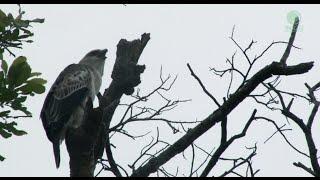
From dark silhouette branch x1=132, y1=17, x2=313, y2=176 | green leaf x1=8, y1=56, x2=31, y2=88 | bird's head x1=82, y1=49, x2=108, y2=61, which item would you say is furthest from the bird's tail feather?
green leaf x1=8, y1=56, x2=31, y2=88

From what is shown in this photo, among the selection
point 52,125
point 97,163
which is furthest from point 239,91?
point 52,125

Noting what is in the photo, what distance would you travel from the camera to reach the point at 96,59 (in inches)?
347

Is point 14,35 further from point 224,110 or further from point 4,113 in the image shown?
point 224,110

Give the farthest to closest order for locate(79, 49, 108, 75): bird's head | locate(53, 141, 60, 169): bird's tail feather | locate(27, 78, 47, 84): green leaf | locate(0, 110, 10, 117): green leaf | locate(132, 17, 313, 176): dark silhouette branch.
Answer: locate(79, 49, 108, 75): bird's head
locate(53, 141, 60, 169): bird's tail feather
locate(132, 17, 313, 176): dark silhouette branch
locate(27, 78, 47, 84): green leaf
locate(0, 110, 10, 117): green leaf

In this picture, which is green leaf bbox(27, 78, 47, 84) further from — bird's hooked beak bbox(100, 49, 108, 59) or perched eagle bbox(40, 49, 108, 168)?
bird's hooked beak bbox(100, 49, 108, 59)

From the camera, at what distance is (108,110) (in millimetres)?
4957

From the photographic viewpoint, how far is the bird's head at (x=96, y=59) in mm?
8666

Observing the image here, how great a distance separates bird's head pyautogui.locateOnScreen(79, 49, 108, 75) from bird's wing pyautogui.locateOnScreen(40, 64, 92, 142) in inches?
26.2

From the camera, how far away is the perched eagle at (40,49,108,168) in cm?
680

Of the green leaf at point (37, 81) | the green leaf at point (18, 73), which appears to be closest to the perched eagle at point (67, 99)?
the green leaf at point (37, 81)

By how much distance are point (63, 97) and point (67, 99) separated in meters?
0.07

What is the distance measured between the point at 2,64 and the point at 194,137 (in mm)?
1440

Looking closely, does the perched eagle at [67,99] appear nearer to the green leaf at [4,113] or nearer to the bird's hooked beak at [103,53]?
the bird's hooked beak at [103,53]

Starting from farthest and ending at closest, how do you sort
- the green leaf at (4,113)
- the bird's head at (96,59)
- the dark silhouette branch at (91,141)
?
the bird's head at (96,59), the dark silhouette branch at (91,141), the green leaf at (4,113)
